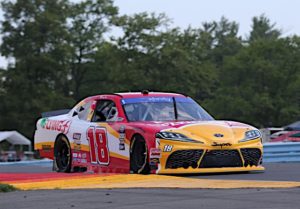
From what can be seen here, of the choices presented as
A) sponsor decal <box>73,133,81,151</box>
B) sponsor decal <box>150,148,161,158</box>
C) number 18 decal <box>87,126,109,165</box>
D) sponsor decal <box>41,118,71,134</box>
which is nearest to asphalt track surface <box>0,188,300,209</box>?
sponsor decal <box>150,148,161,158</box>

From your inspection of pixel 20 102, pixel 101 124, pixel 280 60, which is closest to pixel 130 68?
pixel 20 102

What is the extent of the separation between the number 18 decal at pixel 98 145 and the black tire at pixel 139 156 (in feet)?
2.31

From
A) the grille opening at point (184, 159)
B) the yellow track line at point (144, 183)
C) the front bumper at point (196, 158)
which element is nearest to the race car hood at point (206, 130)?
the front bumper at point (196, 158)

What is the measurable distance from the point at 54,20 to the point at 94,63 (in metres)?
4.46

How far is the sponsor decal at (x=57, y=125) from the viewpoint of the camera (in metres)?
13.4

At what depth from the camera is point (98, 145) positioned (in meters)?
12.4

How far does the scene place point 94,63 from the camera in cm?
5809

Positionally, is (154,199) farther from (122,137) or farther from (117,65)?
(117,65)

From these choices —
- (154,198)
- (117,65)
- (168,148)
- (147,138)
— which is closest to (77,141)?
(147,138)

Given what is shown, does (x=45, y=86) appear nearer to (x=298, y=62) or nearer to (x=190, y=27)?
(x=190, y=27)

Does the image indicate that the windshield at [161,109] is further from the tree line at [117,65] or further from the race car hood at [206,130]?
the tree line at [117,65]

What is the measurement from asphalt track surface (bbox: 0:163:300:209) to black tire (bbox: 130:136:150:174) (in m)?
2.13

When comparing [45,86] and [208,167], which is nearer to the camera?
[208,167]

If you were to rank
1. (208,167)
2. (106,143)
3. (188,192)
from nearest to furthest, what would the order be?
(188,192), (208,167), (106,143)
